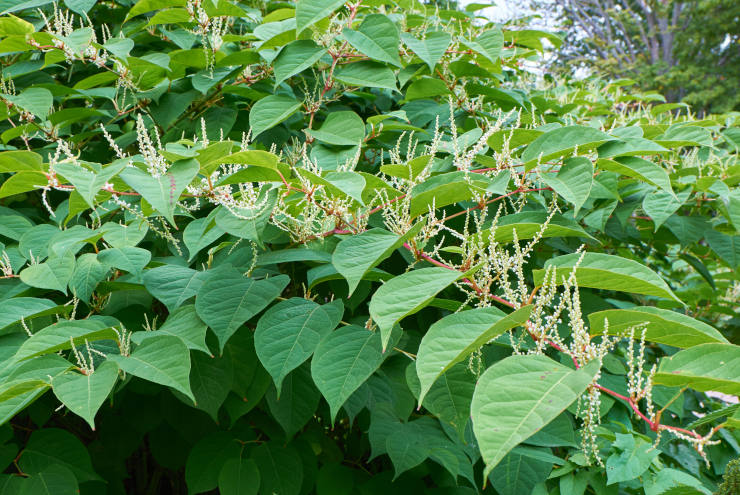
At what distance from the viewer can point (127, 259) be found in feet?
4.34

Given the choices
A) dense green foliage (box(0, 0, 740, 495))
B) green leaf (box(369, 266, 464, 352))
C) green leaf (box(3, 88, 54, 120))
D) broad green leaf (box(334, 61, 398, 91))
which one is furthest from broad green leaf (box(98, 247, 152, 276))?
broad green leaf (box(334, 61, 398, 91))

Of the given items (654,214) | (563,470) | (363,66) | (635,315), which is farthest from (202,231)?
(654,214)

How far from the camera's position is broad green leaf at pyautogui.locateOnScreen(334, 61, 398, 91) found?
1.76 metres

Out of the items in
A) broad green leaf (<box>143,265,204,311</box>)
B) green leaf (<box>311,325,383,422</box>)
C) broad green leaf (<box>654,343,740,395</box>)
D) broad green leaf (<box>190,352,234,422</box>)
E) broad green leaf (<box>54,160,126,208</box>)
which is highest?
broad green leaf (<box>54,160,126,208</box>)

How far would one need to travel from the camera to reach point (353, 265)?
3.51 ft

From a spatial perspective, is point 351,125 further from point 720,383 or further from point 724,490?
point 724,490

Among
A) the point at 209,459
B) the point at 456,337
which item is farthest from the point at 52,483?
the point at 456,337

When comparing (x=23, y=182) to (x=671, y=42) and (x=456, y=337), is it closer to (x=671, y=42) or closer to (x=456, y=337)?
(x=456, y=337)

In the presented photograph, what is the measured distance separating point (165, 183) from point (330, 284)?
0.54 metres

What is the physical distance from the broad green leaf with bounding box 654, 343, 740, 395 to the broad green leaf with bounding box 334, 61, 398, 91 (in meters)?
1.17

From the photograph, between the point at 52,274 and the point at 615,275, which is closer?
the point at 615,275

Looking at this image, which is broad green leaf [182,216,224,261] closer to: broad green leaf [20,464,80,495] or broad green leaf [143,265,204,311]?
broad green leaf [143,265,204,311]

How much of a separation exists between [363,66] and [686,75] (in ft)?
57.2

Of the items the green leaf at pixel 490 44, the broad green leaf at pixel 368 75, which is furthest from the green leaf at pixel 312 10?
the green leaf at pixel 490 44
